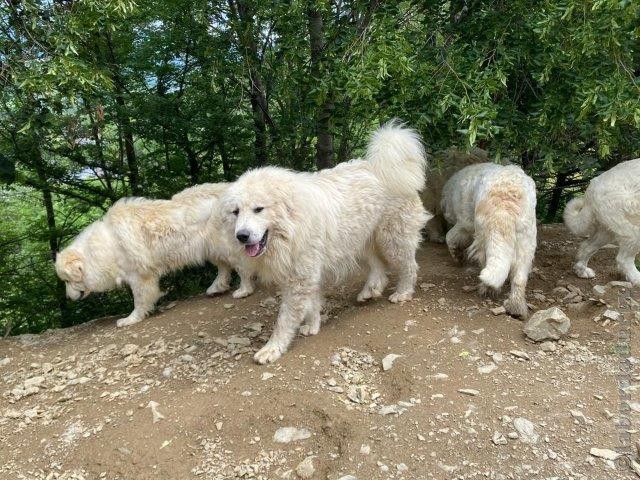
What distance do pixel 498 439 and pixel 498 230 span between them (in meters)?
2.10

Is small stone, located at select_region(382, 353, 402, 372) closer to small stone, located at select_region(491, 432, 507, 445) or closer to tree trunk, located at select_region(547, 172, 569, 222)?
small stone, located at select_region(491, 432, 507, 445)

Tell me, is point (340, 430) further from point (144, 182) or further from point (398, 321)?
point (144, 182)

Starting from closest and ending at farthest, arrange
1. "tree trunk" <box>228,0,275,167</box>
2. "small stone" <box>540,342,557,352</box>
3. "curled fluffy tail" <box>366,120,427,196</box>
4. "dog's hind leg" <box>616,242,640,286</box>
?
"small stone" <box>540,342,557,352</box> → "curled fluffy tail" <box>366,120,427,196</box> → "dog's hind leg" <box>616,242,640,286</box> → "tree trunk" <box>228,0,275,167</box>

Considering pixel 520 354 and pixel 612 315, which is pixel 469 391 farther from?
pixel 612 315

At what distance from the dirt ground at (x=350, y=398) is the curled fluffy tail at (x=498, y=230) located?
0.45 m

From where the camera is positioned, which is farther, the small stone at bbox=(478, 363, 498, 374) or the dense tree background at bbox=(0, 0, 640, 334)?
the dense tree background at bbox=(0, 0, 640, 334)

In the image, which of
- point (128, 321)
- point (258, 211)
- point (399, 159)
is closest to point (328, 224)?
point (258, 211)

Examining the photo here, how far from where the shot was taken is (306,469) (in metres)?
3.12

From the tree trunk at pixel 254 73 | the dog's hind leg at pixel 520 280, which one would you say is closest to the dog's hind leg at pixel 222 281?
the tree trunk at pixel 254 73

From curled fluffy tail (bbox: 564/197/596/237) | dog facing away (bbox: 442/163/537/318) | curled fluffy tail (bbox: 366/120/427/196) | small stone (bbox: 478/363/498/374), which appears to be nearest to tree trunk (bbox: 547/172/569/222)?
curled fluffy tail (bbox: 564/197/596/237)

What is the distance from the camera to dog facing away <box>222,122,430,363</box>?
4.07 metres

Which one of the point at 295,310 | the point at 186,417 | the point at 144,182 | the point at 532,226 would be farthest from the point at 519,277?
the point at 144,182

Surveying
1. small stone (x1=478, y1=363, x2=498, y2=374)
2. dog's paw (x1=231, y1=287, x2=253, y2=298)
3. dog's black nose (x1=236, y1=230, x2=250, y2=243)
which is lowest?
small stone (x1=478, y1=363, x2=498, y2=374)

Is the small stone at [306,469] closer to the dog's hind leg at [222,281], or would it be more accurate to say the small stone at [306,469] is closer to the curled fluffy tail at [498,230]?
the curled fluffy tail at [498,230]
